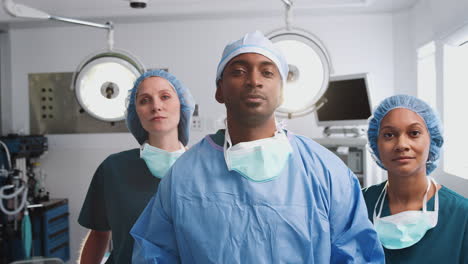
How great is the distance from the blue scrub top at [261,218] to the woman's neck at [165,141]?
44cm

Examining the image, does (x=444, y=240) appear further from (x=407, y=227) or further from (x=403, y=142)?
(x=403, y=142)

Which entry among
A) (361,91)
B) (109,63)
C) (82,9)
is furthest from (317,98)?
(82,9)

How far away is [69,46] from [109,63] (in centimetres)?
287

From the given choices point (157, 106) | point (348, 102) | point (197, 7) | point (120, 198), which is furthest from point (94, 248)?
point (197, 7)

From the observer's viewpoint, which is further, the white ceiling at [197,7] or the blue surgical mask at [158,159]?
the white ceiling at [197,7]

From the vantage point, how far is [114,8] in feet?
11.3

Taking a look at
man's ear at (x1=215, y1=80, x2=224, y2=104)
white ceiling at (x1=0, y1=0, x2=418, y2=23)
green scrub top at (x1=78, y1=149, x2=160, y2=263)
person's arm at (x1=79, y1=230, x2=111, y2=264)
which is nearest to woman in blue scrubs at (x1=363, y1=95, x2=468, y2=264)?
man's ear at (x1=215, y1=80, x2=224, y2=104)

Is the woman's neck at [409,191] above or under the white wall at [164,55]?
under

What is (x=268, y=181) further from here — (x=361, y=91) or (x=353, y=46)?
(x=353, y=46)

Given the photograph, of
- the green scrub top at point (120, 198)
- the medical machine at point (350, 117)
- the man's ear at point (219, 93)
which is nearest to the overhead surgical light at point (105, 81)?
the green scrub top at point (120, 198)

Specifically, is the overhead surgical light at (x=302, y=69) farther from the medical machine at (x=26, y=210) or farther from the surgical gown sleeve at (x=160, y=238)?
the medical machine at (x=26, y=210)

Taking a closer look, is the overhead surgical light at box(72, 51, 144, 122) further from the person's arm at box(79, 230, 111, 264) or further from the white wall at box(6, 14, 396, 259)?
the white wall at box(6, 14, 396, 259)

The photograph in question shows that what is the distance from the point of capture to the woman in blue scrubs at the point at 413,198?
1225 mm

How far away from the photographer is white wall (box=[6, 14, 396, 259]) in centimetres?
357
